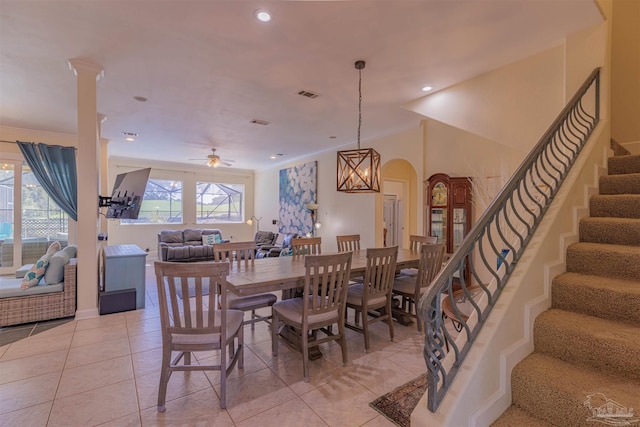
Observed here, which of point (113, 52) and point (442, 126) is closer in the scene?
point (113, 52)

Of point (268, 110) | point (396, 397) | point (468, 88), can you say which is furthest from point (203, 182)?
point (396, 397)

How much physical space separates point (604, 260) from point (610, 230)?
1.11 feet

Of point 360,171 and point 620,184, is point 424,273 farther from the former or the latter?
point 620,184

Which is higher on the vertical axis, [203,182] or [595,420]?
[203,182]

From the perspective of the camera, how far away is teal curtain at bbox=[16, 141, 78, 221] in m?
5.32

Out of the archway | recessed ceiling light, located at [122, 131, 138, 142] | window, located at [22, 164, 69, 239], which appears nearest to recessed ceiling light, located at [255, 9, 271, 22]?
the archway

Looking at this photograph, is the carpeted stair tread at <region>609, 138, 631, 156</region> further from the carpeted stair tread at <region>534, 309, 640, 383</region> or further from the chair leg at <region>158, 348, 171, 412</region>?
the chair leg at <region>158, 348, 171, 412</region>

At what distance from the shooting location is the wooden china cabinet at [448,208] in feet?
14.7

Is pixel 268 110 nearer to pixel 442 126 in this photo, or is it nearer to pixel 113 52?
pixel 113 52

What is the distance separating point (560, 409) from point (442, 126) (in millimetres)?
4429

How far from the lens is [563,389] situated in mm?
1258

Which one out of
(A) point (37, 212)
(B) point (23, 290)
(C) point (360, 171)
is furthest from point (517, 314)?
(A) point (37, 212)

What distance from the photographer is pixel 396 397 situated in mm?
2098

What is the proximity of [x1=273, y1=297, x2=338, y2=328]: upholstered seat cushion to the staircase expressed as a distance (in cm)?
139
